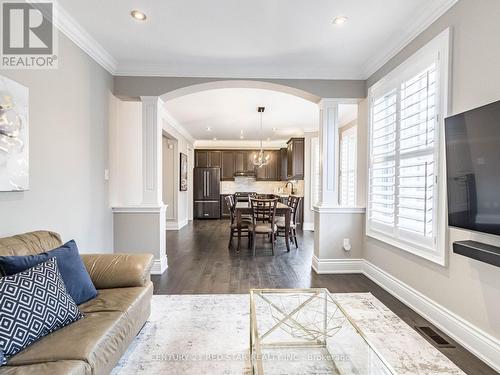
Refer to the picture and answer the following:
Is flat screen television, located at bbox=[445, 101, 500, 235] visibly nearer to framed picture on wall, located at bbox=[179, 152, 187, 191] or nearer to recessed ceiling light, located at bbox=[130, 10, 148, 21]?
recessed ceiling light, located at bbox=[130, 10, 148, 21]

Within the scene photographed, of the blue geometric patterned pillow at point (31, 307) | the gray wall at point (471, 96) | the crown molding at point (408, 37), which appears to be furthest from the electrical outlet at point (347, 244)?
the blue geometric patterned pillow at point (31, 307)

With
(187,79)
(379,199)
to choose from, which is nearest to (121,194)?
(187,79)

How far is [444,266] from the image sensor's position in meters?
2.17

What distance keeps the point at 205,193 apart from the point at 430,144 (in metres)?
7.13

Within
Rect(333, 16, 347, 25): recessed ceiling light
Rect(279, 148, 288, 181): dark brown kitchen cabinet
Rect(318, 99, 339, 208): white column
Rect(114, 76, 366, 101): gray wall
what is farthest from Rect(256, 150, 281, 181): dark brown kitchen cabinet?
Rect(333, 16, 347, 25): recessed ceiling light

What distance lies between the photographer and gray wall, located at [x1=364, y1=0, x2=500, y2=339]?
177 cm

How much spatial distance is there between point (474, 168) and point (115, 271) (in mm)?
2617

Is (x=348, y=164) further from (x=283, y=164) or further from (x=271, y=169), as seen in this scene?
(x=271, y=169)

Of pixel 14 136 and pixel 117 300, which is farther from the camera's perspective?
pixel 14 136

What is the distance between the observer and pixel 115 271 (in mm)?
1990

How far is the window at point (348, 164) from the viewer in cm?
530

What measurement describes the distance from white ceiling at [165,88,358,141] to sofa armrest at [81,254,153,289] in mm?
2981

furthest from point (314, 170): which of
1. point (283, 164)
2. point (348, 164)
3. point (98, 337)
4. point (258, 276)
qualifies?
point (98, 337)

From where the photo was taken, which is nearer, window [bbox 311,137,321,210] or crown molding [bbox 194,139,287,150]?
window [bbox 311,137,321,210]
